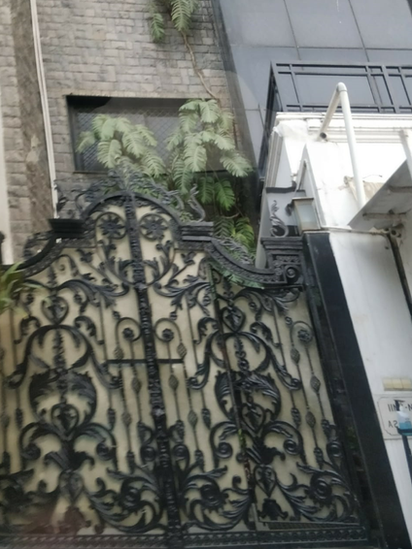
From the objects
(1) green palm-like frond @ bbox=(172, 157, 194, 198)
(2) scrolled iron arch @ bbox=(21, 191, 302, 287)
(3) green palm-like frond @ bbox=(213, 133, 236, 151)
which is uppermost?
(3) green palm-like frond @ bbox=(213, 133, 236, 151)

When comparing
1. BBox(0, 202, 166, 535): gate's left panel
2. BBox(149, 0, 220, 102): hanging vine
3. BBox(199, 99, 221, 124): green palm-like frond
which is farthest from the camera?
BBox(149, 0, 220, 102): hanging vine

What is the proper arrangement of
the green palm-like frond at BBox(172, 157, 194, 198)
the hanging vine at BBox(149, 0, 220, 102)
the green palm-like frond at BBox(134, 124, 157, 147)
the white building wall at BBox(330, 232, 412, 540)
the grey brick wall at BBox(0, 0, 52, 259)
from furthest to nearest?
the hanging vine at BBox(149, 0, 220, 102)
the green palm-like frond at BBox(134, 124, 157, 147)
the green palm-like frond at BBox(172, 157, 194, 198)
the grey brick wall at BBox(0, 0, 52, 259)
the white building wall at BBox(330, 232, 412, 540)

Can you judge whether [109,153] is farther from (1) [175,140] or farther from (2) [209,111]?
(2) [209,111]

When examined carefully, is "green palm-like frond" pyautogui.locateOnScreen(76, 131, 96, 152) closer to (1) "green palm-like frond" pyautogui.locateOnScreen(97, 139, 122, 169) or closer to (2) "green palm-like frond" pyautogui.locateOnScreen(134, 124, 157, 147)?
(1) "green palm-like frond" pyautogui.locateOnScreen(97, 139, 122, 169)

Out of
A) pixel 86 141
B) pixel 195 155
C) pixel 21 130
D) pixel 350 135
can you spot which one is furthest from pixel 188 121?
pixel 350 135

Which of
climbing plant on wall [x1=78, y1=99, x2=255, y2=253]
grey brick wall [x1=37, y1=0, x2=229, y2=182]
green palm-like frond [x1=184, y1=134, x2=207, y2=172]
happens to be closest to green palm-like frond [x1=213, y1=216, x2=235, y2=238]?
climbing plant on wall [x1=78, y1=99, x2=255, y2=253]

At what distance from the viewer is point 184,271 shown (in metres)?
5.12

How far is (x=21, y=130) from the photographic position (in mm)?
6762

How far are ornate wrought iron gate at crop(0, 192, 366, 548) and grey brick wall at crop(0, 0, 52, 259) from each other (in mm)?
1501

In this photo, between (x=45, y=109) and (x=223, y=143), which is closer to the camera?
(x=45, y=109)

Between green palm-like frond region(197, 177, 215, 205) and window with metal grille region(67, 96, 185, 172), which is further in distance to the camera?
window with metal grille region(67, 96, 185, 172)

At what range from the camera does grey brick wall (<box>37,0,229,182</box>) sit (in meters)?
10.2

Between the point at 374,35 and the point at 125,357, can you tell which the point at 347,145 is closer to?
the point at 125,357

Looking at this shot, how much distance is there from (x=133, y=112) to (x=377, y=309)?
6.55 metres
